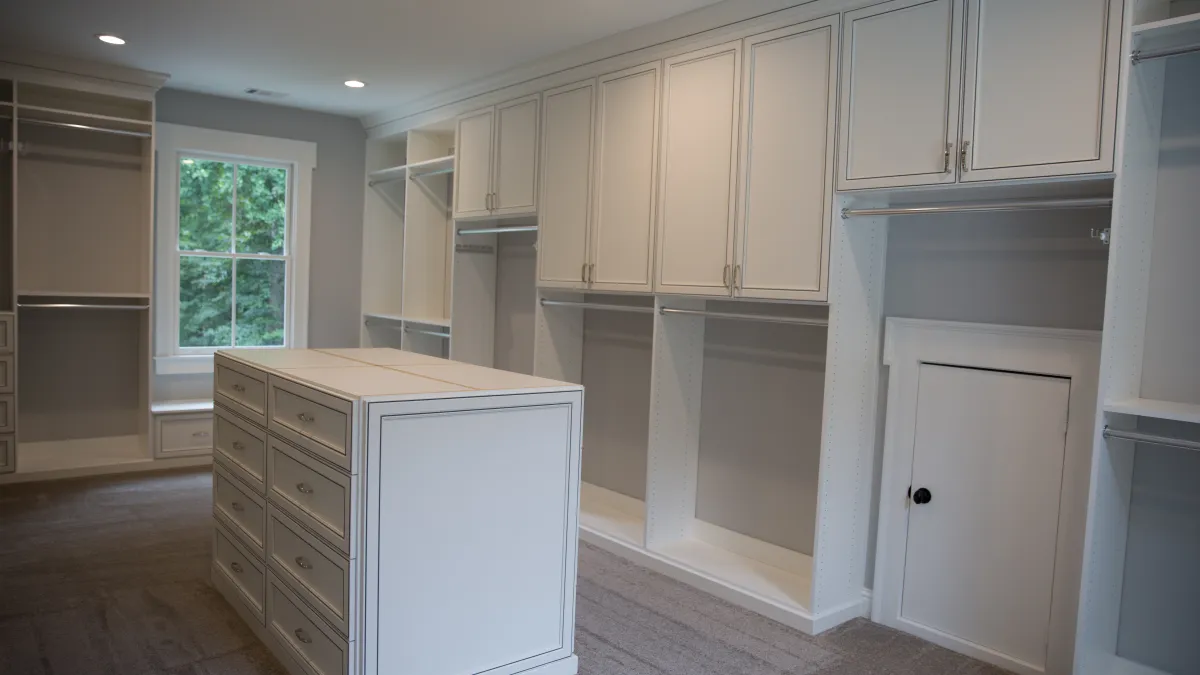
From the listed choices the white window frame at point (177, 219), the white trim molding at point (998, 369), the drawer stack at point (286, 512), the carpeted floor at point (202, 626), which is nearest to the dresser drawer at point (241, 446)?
the drawer stack at point (286, 512)

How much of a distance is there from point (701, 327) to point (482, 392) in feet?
6.00

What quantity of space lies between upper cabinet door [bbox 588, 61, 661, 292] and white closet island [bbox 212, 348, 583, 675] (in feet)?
4.12

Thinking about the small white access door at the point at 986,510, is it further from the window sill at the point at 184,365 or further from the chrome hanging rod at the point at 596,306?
the window sill at the point at 184,365

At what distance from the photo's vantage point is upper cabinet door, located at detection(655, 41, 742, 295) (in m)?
3.52

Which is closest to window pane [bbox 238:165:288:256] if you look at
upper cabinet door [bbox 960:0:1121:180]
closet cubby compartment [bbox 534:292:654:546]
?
closet cubby compartment [bbox 534:292:654:546]

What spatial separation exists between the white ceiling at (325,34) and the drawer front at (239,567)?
2424 millimetres

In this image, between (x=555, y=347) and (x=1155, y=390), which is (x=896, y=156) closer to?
(x=1155, y=390)

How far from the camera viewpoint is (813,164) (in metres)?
3.18

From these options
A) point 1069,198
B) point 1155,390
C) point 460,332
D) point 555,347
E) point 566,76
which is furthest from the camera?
point 460,332

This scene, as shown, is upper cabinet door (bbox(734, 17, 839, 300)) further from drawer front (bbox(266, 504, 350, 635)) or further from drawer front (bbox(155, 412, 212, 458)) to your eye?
drawer front (bbox(155, 412, 212, 458))

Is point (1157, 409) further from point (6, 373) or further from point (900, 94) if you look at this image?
point (6, 373)

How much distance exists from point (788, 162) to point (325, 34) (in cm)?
255

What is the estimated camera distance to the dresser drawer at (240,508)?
9.79ft

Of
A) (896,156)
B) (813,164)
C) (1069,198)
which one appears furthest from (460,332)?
(1069,198)
